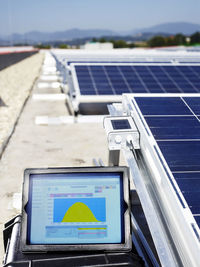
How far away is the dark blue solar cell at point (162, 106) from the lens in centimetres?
541

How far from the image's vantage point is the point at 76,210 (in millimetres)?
3818

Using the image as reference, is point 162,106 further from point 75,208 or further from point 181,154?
point 75,208

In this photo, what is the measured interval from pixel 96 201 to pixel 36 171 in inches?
29.0

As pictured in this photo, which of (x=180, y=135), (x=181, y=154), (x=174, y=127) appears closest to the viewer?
(x=181, y=154)

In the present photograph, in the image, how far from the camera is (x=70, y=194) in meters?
3.86

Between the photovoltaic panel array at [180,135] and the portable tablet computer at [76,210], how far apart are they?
2.13ft

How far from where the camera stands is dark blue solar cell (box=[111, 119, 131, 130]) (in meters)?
5.12

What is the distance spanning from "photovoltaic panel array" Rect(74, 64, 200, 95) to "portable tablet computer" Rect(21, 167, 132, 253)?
8.38 metres

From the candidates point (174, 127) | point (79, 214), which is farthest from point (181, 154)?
point (79, 214)

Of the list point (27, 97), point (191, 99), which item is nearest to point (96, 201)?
point (191, 99)

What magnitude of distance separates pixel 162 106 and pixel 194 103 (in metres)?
0.54

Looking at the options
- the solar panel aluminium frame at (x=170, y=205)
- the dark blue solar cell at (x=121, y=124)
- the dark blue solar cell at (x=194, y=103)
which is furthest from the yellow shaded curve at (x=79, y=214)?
the dark blue solar cell at (x=194, y=103)

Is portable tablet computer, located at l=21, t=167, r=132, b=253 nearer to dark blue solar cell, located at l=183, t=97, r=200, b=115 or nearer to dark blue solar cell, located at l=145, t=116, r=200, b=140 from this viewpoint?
dark blue solar cell, located at l=145, t=116, r=200, b=140

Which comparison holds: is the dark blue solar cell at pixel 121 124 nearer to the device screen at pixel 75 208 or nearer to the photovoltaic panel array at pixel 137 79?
the device screen at pixel 75 208
